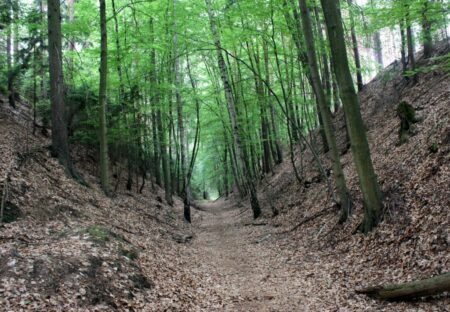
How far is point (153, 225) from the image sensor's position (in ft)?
45.9

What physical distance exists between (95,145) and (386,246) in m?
→ 15.7

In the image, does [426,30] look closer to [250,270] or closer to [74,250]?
[250,270]

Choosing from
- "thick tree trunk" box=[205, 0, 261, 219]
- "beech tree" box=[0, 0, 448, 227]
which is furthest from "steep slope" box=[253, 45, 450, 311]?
"thick tree trunk" box=[205, 0, 261, 219]

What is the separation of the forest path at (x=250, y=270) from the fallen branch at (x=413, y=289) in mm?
1281

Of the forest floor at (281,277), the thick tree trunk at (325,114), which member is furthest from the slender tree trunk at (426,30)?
the forest floor at (281,277)

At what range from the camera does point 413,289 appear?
5336 millimetres

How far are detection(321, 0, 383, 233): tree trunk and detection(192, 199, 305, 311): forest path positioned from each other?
250 centimetres

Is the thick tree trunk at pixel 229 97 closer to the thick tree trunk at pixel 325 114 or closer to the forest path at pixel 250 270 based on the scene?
the forest path at pixel 250 270

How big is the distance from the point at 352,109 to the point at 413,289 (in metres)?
4.12

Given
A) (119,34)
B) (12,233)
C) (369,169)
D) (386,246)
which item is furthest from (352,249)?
(119,34)

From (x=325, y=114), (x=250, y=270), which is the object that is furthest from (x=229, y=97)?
(x=250, y=270)

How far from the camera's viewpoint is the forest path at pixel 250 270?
6840 mm

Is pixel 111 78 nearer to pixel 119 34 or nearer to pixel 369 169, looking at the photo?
pixel 119 34

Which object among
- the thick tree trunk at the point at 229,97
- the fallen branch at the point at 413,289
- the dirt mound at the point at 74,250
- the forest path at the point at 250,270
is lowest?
the forest path at the point at 250,270
